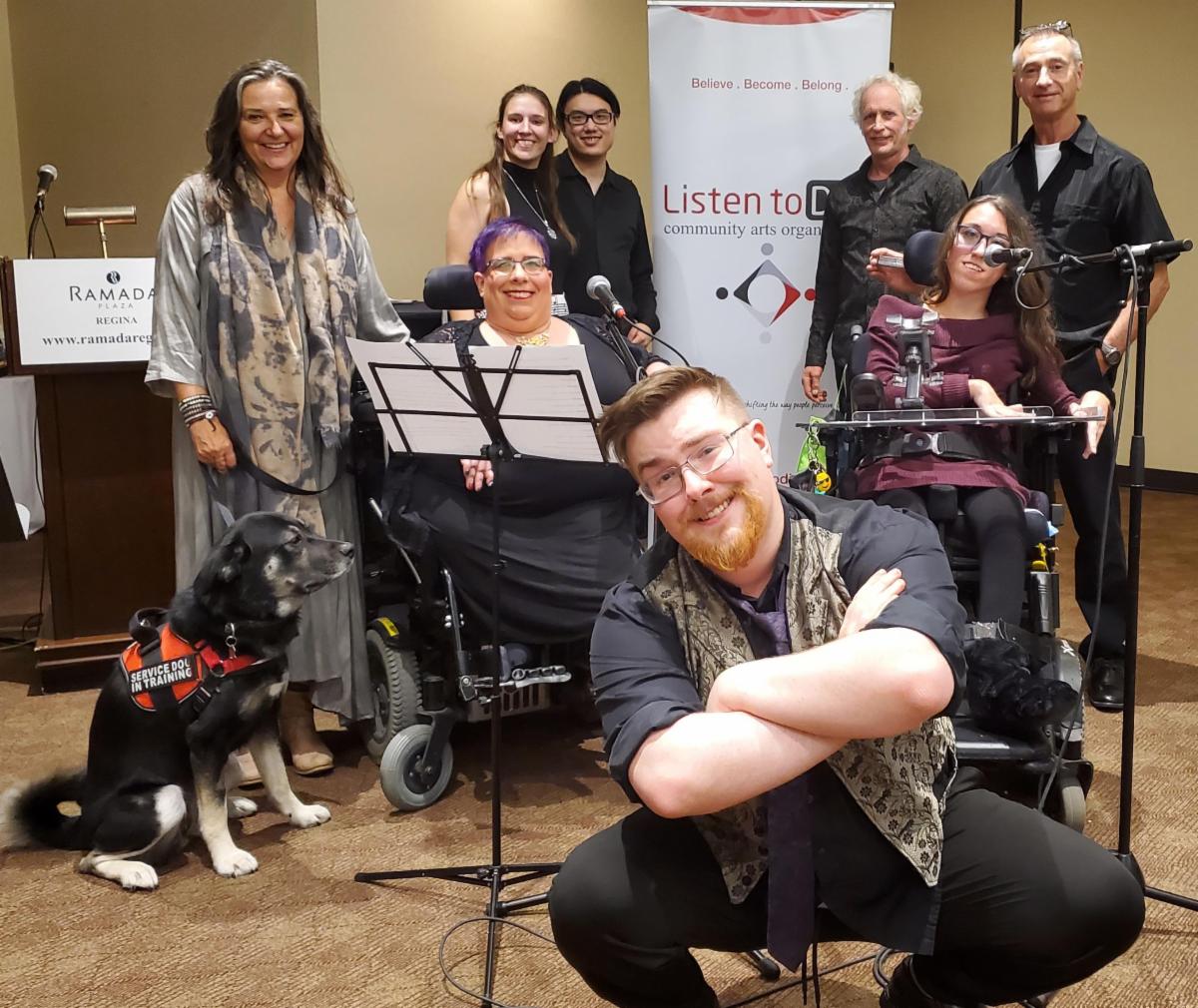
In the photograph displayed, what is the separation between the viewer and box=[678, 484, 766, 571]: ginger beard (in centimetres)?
152

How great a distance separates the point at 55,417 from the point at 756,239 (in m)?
2.42

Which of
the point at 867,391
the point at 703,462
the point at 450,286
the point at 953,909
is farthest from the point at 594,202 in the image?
the point at 953,909

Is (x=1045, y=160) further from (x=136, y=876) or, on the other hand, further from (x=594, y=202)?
(x=136, y=876)

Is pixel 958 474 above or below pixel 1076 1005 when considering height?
above

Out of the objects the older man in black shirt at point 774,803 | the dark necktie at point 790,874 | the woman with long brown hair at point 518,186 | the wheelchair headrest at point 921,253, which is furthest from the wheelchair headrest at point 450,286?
the dark necktie at point 790,874

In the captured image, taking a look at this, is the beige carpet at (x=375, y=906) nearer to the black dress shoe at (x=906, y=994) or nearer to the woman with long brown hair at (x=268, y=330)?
the black dress shoe at (x=906, y=994)

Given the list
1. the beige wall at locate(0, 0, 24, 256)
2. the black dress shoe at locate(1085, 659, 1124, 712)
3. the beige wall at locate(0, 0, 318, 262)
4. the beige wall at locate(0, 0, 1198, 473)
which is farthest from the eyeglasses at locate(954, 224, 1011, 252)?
the beige wall at locate(0, 0, 24, 256)

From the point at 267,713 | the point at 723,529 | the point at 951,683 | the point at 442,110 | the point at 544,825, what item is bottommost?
the point at 544,825

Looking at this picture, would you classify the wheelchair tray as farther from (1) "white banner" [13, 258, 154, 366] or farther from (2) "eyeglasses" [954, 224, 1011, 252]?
(1) "white banner" [13, 258, 154, 366]

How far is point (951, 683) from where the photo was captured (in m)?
1.42

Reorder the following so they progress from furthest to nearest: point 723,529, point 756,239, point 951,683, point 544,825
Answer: point 756,239
point 544,825
point 723,529
point 951,683

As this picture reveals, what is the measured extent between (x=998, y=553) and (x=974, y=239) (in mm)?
756

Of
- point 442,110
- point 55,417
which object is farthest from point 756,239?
point 55,417

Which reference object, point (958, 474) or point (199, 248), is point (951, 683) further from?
point (199, 248)
